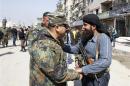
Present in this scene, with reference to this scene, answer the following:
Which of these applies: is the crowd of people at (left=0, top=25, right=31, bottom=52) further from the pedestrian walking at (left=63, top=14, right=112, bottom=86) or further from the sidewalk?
the pedestrian walking at (left=63, top=14, right=112, bottom=86)

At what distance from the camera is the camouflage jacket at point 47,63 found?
3.24 meters

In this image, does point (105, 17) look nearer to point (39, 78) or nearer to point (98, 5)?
point (98, 5)

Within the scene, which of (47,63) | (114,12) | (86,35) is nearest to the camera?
(47,63)

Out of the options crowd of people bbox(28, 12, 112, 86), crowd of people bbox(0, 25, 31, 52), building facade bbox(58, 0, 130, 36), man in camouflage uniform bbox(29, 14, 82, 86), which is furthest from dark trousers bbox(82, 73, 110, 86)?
building facade bbox(58, 0, 130, 36)

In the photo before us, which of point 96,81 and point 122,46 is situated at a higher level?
point 96,81

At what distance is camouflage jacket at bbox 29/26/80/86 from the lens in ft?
10.6

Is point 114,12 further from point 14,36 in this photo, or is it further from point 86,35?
point 86,35

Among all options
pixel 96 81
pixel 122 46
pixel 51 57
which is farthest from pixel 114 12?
pixel 51 57

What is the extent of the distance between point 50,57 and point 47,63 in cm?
6

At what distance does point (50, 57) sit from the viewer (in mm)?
3229

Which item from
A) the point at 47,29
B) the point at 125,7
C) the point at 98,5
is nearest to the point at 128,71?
the point at 47,29

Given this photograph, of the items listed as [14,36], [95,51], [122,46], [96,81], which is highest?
[95,51]

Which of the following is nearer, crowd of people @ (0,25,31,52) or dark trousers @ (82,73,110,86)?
dark trousers @ (82,73,110,86)

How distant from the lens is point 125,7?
161 ft
